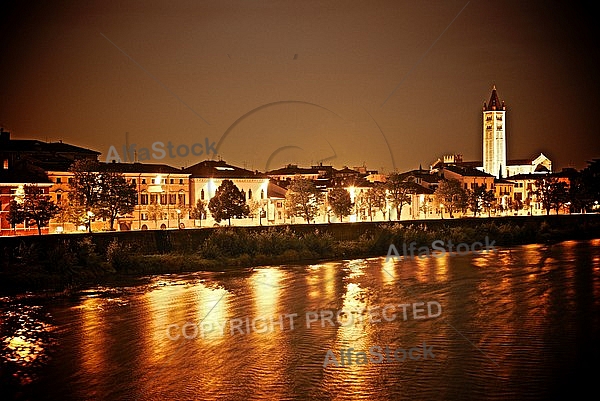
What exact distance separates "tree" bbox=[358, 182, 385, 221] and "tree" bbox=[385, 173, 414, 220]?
0.84 meters

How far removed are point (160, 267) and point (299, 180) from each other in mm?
27065

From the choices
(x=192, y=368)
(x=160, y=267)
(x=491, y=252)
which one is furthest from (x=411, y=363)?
(x=491, y=252)

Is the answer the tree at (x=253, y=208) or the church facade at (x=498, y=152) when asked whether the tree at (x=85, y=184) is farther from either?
the church facade at (x=498, y=152)

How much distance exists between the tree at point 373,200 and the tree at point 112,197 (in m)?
23.4

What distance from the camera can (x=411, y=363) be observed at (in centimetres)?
1563

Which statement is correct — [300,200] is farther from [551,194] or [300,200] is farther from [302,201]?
[551,194]

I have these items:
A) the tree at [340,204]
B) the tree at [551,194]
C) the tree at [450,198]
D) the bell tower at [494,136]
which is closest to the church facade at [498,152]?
the bell tower at [494,136]

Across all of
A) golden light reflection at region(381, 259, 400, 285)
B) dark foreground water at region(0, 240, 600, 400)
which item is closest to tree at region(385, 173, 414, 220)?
golden light reflection at region(381, 259, 400, 285)

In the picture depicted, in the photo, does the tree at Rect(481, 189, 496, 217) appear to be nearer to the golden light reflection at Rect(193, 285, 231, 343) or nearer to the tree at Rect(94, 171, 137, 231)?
the tree at Rect(94, 171, 137, 231)

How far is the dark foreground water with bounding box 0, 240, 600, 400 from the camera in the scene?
14102 mm

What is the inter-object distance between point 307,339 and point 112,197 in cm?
2884

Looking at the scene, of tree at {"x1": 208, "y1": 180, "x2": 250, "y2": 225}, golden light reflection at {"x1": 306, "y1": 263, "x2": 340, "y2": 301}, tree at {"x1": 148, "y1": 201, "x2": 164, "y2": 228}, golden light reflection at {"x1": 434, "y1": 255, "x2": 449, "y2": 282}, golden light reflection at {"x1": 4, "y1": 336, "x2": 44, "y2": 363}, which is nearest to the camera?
golden light reflection at {"x1": 4, "y1": 336, "x2": 44, "y2": 363}

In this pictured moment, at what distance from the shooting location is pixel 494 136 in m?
132

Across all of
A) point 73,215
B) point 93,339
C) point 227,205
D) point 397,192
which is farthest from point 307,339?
point 397,192
